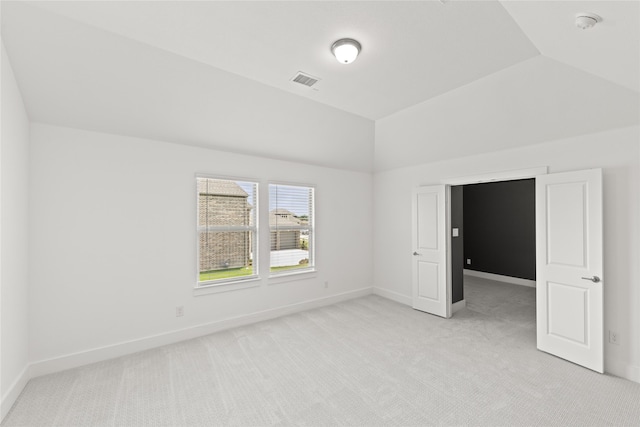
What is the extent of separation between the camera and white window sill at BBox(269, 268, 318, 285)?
4.37 m

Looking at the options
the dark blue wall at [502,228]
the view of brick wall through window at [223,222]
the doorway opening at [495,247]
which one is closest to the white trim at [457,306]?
the doorway opening at [495,247]

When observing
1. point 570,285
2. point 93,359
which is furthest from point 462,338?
point 93,359

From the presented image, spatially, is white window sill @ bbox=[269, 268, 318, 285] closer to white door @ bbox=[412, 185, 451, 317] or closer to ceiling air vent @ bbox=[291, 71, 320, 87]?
white door @ bbox=[412, 185, 451, 317]

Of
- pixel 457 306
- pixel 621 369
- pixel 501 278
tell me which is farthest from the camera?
pixel 501 278

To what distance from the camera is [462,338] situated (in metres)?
A: 3.58

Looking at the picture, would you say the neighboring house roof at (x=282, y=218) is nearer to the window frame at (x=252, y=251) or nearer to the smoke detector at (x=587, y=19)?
the window frame at (x=252, y=251)

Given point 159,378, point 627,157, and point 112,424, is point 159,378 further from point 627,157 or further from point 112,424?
point 627,157

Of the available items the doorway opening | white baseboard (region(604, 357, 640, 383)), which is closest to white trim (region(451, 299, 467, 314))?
the doorway opening

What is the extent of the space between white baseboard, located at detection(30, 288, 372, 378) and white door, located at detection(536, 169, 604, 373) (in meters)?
3.14

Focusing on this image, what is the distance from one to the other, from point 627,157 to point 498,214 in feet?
13.9

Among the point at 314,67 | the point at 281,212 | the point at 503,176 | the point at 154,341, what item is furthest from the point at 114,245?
the point at 503,176

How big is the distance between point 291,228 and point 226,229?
111 cm

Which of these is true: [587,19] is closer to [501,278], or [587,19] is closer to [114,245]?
[114,245]

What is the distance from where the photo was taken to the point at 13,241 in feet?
7.54
